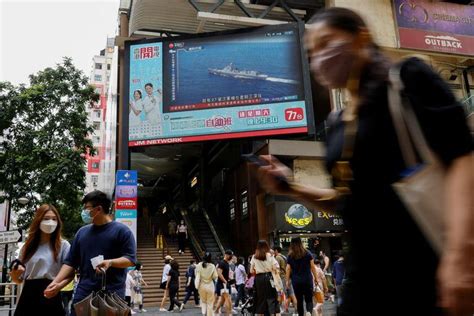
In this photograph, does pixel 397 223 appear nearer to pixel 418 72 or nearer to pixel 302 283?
pixel 418 72

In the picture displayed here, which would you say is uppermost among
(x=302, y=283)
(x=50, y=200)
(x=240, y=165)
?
(x=240, y=165)

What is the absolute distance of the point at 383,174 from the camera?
1.33 meters

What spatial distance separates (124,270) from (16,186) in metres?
16.3

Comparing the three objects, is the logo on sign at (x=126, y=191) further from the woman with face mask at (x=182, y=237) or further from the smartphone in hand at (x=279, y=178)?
the smartphone in hand at (x=279, y=178)

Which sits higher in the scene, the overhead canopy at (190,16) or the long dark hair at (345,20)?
the overhead canopy at (190,16)

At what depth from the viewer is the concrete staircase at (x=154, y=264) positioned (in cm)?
1747

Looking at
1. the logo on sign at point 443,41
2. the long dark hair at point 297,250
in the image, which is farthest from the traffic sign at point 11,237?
the logo on sign at point 443,41

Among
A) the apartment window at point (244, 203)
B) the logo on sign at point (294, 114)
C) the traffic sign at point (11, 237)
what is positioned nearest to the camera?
the traffic sign at point (11, 237)

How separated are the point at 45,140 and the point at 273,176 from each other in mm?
18572

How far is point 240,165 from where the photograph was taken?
23.1 m

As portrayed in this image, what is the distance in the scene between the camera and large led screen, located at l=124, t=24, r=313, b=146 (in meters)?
18.7

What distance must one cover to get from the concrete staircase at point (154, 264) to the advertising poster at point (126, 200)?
8.67 ft

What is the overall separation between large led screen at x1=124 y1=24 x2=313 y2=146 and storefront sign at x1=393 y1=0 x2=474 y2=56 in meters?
5.73

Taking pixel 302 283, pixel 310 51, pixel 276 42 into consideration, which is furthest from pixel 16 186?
pixel 310 51
